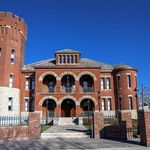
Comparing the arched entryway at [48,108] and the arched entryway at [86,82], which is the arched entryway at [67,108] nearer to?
the arched entryway at [48,108]

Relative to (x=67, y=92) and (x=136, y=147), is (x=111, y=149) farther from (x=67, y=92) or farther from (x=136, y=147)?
(x=67, y=92)

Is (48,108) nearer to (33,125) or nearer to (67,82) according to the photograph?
(67,82)

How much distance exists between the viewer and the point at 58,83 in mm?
36812

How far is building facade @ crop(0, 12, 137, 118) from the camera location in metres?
35.7

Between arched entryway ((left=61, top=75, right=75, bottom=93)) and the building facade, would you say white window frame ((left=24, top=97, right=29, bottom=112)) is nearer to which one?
the building facade

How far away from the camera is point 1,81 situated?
112ft

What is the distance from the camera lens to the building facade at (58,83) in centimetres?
3572

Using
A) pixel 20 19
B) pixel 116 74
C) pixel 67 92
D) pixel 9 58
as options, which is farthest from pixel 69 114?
pixel 20 19

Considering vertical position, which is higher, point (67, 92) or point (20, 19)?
point (20, 19)

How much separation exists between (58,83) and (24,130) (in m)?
20.9

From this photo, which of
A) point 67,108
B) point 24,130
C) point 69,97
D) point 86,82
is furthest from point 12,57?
point 24,130

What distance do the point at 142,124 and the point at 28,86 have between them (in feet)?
94.0

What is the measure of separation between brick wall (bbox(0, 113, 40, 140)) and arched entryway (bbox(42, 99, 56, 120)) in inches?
792

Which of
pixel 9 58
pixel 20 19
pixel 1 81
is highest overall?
pixel 20 19
